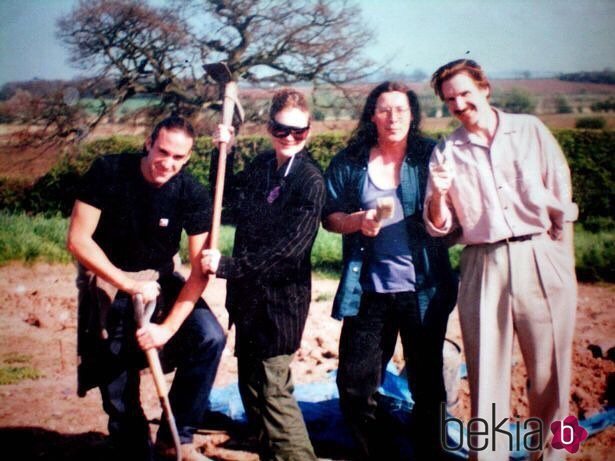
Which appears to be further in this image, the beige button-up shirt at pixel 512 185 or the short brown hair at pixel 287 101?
the short brown hair at pixel 287 101

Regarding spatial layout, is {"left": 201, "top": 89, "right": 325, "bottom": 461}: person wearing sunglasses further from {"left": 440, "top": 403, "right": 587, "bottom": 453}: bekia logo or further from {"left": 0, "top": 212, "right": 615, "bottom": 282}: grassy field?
{"left": 0, "top": 212, "right": 615, "bottom": 282}: grassy field

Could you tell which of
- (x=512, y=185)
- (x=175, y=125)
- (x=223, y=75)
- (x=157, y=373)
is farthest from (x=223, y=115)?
(x=512, y=185)

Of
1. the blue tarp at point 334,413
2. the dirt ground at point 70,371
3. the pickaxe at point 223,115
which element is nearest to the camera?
the pickaxe at point 223,115

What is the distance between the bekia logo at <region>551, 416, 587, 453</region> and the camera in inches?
82.4

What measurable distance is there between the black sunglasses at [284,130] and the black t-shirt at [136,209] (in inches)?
17.6

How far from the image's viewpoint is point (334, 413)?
110 inches

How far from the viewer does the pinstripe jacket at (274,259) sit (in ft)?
6.77

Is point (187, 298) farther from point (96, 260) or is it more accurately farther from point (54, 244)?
point (54, 244)

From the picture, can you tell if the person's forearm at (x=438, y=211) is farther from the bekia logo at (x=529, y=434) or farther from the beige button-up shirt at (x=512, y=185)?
the bekia logo at (x=529, y=434)

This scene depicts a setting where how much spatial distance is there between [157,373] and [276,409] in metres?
0.55

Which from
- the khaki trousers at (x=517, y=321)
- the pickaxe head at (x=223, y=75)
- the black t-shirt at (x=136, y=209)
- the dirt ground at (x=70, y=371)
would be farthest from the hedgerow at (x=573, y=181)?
the khaki trousers at (x=517, y=321)

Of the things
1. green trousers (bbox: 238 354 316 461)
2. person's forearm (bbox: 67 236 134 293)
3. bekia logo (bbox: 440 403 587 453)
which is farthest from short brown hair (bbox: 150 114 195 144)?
bekia logo (bbox: 440 403 587 453)

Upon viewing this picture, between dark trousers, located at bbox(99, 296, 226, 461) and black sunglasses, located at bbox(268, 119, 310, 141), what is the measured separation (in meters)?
0.91

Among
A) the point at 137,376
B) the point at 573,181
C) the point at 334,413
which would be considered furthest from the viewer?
the point at 573,181
